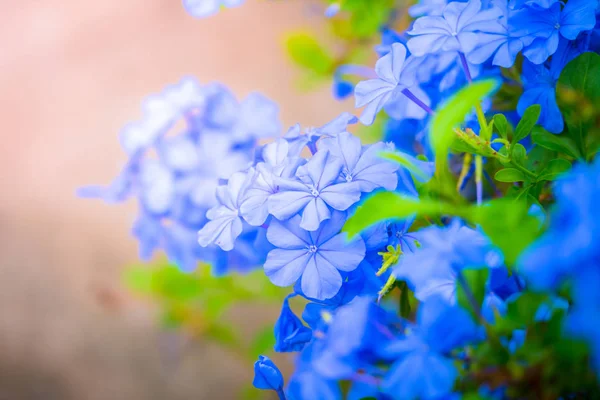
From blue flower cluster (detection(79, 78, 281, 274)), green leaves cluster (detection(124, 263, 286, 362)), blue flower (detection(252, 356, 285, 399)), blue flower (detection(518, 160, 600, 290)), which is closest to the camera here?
blue flower (detection(518, 160, 600, 290))

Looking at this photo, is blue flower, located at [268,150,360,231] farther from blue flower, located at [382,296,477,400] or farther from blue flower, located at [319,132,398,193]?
blue flower, located at [382,296,477,400]

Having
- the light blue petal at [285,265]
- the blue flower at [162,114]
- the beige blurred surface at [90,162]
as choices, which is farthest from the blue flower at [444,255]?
Result: the beige blurred surface at [90,162]

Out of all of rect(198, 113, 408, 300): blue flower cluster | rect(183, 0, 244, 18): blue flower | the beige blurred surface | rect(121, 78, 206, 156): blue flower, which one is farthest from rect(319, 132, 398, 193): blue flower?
the beige blurred surface

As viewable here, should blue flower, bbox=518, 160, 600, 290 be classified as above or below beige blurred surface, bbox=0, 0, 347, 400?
below

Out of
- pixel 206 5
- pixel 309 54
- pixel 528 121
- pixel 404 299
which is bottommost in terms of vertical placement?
pixel 404 299

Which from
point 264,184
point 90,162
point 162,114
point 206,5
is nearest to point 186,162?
point 162,114

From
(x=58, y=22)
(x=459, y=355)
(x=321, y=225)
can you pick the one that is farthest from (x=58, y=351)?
(x=459, y=355)

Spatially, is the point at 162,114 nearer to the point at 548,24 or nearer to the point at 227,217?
the point at 227,217
